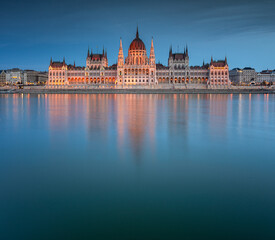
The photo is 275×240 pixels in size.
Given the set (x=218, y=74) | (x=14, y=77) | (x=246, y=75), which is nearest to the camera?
(x=218, y=74)

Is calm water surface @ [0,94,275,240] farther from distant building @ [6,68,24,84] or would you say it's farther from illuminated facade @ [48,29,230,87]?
distant building @ [6,68,24,84]

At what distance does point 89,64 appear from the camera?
111 metres

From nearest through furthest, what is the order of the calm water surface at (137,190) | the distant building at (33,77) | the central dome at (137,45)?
1. the calm water surface at (137,190)
2. the central dome at (137,45)
3. the distant building at (33,77)

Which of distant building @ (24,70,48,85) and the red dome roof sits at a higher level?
the red dome roof

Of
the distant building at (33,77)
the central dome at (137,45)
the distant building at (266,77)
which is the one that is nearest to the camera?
the central dome at (137,45)

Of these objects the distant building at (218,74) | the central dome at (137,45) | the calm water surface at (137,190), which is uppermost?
the central dome at (137,45)

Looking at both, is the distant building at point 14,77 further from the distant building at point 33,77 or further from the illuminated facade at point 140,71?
Result: the illuminated facade at point 140,71

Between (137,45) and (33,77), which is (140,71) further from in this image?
(33,77)

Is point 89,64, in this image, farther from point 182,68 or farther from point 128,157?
point 128,157

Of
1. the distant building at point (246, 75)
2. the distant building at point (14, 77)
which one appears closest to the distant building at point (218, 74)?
the distant building at point (246, 75)

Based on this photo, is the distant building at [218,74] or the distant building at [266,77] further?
the distant building at [266,77]

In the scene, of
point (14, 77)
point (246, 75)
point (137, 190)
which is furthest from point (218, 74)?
point (137, 190)

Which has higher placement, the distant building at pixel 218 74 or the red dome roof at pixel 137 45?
the red dome roof at pixel 137 45

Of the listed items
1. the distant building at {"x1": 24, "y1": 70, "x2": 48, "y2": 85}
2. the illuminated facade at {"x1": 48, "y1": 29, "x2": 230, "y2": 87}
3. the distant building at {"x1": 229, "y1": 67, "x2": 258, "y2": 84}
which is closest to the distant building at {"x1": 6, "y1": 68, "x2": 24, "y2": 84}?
the distant building at {"x1": 24, "y1": 70, "x2": 48, "y2": 85}
